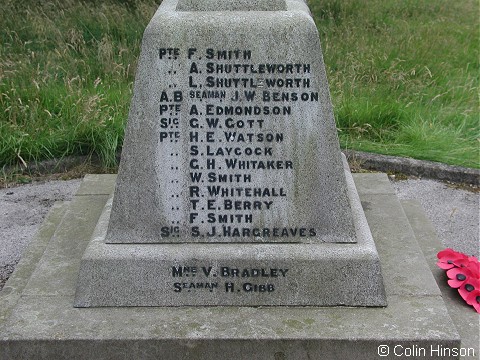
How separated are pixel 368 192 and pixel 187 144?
→ 161 cm

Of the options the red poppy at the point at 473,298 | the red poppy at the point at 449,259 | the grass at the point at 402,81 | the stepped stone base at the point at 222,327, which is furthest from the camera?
the grass at the point at 402,81

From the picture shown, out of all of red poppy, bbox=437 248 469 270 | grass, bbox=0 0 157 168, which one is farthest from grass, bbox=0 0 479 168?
red poppy, bbox=437 248 469 270

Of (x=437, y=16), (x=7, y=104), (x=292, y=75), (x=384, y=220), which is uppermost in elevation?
(x=292, y=75)

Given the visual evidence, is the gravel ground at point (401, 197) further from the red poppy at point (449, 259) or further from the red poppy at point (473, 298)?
the red poppy at point (473, 298)

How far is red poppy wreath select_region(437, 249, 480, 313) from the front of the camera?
3.84m

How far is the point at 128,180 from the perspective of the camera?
353 cm

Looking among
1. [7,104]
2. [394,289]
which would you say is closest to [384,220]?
[394,289]

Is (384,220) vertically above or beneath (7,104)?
above

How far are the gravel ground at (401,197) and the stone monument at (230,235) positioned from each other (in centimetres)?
122

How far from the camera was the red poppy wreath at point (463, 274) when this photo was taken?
12.6 feet

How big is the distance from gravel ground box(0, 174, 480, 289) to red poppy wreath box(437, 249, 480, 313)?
0.83m

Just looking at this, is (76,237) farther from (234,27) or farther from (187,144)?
(234,27)

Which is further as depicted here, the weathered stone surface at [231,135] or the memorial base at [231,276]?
the memorial base at [231,276]

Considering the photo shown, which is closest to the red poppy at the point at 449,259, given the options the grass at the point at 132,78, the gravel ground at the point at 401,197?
the gravel ground at the point at 401,197
